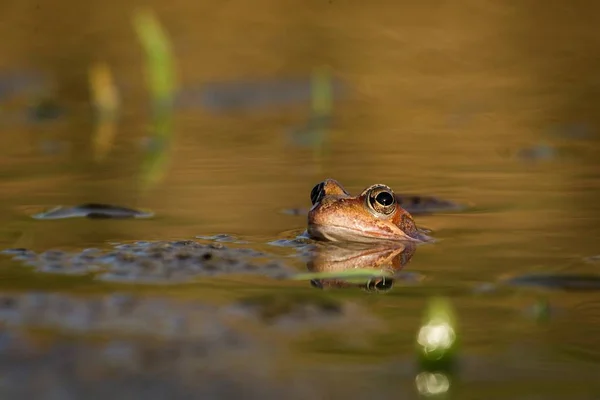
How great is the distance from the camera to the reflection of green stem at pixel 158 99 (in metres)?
9.47

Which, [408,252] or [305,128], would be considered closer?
[408,252]

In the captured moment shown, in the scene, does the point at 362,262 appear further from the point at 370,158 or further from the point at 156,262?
the point at 370,158

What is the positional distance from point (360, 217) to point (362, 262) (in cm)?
62

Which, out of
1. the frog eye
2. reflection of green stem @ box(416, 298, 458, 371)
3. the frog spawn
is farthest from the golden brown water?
the frog eye

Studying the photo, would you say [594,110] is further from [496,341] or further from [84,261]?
[496,341]

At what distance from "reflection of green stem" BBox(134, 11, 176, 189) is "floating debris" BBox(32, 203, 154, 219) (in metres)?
1.42

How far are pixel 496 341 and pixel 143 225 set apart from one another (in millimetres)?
3299

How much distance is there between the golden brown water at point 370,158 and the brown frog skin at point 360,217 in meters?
0.30

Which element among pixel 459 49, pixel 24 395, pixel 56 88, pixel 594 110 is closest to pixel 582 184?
pixel 594 110

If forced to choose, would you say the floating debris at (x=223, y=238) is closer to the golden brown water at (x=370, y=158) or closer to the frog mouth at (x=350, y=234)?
the golden brown water at (x=370, y=158)

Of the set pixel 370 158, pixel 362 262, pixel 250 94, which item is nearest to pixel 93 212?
pixel 362 262

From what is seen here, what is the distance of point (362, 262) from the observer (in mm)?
5805

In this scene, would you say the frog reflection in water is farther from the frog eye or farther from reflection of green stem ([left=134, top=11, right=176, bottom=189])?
reflection of green stem ([left=134, top=11, right=176, bottom=189])

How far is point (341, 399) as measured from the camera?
10.7ft
